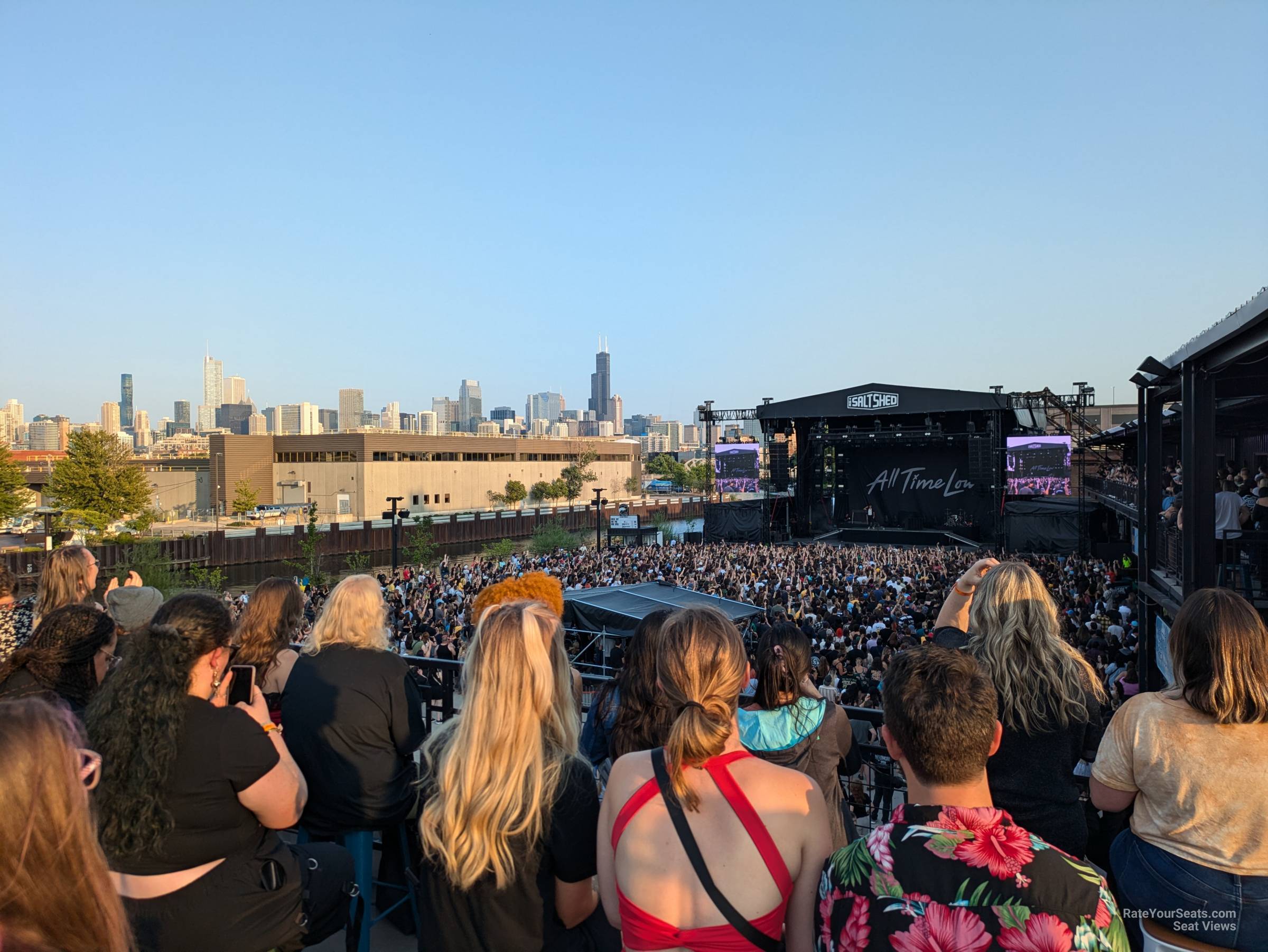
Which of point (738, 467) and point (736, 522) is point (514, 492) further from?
point (738, 467)

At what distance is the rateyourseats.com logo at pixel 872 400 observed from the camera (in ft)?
109

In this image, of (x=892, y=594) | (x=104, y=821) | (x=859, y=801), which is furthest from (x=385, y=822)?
(x=892, y=594)

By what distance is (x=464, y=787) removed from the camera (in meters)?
2.04

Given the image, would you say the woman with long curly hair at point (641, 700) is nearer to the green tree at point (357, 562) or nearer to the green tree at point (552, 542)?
the green tree at point (357, 562)

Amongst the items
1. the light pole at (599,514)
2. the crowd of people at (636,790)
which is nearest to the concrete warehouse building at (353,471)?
the light pole at (599,514)

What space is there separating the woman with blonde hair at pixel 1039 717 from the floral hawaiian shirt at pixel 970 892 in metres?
0.93

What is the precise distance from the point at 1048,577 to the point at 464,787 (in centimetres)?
2064

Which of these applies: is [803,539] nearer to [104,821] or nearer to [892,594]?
[892,594]

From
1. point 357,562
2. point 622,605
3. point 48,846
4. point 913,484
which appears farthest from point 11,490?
point 48,846

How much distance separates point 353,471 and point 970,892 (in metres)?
62.4

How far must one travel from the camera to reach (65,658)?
292 centimetres

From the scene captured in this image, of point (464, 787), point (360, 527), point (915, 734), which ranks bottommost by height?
point (360, 527)

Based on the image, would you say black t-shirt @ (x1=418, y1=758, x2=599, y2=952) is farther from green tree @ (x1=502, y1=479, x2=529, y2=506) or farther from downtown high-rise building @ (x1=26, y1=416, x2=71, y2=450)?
→ downtown high-rise building @ (x1=26, y1=416, x2=71, y2=450)

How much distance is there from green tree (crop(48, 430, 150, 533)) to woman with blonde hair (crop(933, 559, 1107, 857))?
4573cm
